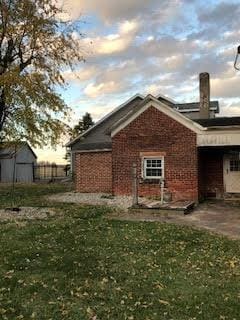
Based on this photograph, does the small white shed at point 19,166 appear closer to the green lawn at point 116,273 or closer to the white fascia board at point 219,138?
the white fascia board at point 219,138

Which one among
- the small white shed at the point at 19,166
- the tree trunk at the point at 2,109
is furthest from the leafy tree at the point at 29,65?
the small white shed at the point at 19,166

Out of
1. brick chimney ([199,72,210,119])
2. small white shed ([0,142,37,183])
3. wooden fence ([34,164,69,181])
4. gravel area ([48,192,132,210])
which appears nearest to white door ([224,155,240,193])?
gravel area ([48,192,132,210])

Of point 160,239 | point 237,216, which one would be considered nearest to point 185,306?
point 160,239

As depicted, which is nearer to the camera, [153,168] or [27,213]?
[27,213]

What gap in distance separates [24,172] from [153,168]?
34.8 metres

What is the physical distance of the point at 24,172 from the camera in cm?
5597

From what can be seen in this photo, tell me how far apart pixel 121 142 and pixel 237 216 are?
319 inches

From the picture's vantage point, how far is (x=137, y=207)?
Answer: 1925cm

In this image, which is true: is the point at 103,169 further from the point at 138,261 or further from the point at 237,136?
the point at 138,261

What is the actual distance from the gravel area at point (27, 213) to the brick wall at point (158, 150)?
19.7ft

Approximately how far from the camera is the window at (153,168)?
912 inches

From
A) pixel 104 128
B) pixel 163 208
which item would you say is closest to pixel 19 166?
pixel 104 128

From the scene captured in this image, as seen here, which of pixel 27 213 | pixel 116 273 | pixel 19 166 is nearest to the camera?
pixel 116 273

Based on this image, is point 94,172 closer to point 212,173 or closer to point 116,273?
point 212,173
